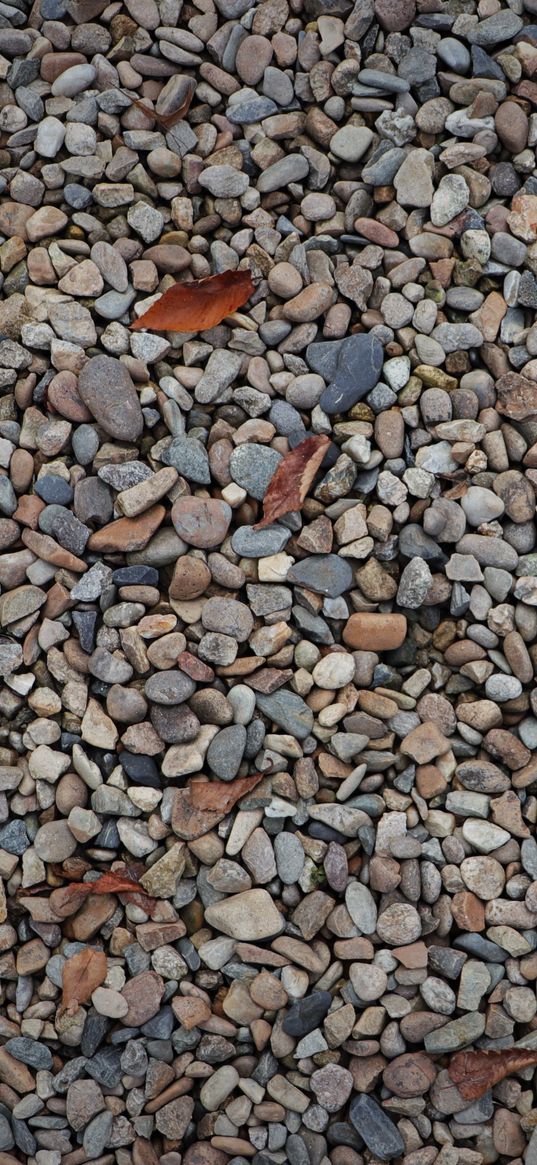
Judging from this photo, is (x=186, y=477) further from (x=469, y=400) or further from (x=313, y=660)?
(x=469, y=400)

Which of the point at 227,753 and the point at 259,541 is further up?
the point at 259,541

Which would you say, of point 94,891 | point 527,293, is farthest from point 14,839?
point 527,293

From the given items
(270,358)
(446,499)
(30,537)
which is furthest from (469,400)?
(30,537)

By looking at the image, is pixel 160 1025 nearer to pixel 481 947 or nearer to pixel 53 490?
pixel 481 947

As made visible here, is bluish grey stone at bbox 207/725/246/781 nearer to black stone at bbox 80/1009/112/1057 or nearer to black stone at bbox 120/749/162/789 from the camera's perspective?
black stone at bbox 120/749/162/789

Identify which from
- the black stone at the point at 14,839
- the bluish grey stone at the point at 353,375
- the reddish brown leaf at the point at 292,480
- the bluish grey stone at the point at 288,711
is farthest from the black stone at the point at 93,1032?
the bluish grey stone at the point at 353,375

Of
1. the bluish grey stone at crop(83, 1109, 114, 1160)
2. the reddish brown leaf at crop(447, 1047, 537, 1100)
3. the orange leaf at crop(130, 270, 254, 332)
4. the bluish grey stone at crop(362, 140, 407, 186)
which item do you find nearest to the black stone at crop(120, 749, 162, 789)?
the bluish grey stone at crop(83, 1109, 114, 1160)

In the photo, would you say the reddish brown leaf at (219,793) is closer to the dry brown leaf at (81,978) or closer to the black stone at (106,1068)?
the dry brown leaf at (81,978)
